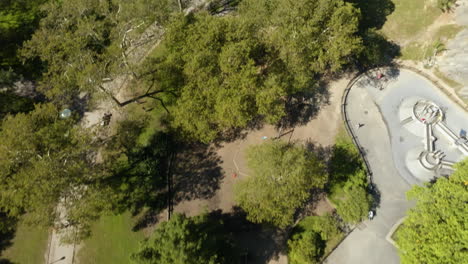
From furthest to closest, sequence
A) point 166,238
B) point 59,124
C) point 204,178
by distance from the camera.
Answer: point 204,178
point 59,124
point 166,238

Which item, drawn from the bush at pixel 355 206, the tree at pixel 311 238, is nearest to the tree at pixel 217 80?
the bush at pixel 355 206

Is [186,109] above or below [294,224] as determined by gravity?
above

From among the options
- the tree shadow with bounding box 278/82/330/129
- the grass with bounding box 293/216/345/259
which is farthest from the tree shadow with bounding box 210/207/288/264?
the tree shadow with bounding box 278/82/330/129

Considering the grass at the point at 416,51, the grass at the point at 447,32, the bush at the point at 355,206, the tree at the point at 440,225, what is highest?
the grass at the point at 447,32

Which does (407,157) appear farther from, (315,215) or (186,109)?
(186,109)

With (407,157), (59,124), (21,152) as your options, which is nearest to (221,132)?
(59,124)

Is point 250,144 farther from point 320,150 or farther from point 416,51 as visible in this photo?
point 416,51

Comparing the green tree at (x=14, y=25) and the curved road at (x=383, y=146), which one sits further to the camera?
the green tree at (x=14, y=25)

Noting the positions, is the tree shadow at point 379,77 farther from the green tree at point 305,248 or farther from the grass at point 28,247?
the grass at point 28,247
